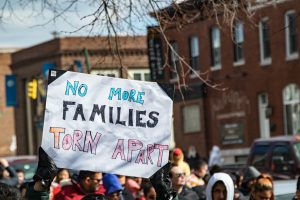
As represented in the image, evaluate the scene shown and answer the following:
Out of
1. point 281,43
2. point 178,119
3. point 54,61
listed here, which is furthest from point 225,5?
point 54,61

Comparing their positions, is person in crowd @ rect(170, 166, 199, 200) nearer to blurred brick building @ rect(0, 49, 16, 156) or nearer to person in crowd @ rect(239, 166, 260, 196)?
person in crowd @ rect(239, 166, 260, 196)

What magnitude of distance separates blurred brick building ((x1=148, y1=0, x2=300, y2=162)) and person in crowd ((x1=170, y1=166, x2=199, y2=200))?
23145 millimetres

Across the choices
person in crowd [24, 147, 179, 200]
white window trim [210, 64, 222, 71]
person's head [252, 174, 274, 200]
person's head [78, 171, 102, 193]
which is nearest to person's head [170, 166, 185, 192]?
person's head [78, 171, 102, 193]

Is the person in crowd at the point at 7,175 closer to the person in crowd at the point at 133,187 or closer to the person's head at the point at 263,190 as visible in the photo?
the person in crowd at the point at 133,187

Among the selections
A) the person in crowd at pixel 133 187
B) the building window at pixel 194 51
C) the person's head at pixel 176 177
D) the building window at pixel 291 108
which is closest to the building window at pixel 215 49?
the building window at pixel 194 51

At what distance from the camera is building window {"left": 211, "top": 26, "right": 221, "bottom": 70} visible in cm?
3997

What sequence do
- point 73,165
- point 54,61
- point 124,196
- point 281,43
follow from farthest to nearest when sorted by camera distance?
point 54,61 → point 281,43 → point 124,196 → point 73,165

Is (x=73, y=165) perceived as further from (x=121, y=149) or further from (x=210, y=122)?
(x=210, y=122)

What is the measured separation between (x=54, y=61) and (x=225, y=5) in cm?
4193

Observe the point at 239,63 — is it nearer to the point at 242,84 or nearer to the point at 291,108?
the point at 242,84

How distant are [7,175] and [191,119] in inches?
1068

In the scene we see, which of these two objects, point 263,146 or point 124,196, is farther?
point 263,146

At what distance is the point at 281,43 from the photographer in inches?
1407

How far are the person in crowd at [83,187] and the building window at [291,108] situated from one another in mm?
26497
